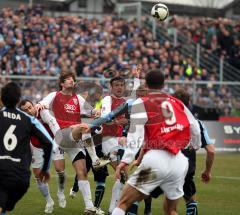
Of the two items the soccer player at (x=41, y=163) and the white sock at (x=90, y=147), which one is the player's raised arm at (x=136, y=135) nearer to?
the soccer player at (x=41, y=163)

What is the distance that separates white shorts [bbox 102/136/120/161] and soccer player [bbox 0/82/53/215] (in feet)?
16.0

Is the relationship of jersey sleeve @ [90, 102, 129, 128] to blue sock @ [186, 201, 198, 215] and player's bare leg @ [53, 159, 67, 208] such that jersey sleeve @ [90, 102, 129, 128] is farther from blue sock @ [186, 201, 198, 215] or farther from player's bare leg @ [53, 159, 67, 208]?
player's bare leg @ [53, 159, 67, 208]

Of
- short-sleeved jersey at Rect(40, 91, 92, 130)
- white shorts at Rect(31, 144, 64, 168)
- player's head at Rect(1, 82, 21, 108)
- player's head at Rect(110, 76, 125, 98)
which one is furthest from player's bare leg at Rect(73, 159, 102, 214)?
player's head at Rect(1, 82, 21, 108)

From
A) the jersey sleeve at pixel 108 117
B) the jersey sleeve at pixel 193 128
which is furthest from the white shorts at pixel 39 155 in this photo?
the jersey sleeve at pixel 193 128

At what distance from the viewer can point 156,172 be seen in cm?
894

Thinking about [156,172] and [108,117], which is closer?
[156,172]

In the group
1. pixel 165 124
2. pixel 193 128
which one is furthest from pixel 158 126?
pixel 193 128

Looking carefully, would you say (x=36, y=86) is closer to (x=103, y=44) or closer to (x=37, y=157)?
(x=103, y=44)

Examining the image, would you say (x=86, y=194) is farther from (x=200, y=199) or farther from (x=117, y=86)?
(x=200, y=199)

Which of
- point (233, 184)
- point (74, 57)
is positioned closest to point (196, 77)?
point (74, 57)

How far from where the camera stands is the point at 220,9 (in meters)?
48.5

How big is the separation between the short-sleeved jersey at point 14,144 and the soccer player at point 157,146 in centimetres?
122

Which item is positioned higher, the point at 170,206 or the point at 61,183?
the point at 170,206

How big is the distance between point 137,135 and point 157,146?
33cm
